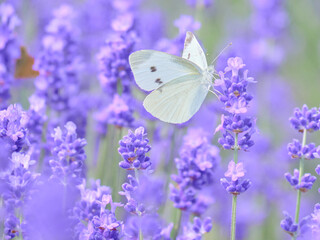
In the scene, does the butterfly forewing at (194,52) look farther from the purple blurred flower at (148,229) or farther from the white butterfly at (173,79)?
the purple blurred flower at (148,229)

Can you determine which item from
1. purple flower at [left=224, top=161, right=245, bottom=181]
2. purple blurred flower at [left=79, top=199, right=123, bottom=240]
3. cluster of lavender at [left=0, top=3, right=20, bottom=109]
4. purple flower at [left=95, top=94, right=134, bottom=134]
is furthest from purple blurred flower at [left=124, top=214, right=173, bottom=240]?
cluster of lavender at [left=0, top=3, right=20, bottom=109]

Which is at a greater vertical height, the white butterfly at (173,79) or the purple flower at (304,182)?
the white butterfly at (173,79)

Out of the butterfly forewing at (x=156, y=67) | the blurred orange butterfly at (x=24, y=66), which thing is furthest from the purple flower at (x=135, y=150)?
the blurred orange butterfly at (x=24, y=66)

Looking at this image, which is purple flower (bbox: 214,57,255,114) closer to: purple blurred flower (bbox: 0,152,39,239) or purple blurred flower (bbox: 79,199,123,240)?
purple blurred flower (bbox: 79,199,123,240)

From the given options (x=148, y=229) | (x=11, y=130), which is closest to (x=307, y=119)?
(x=148, y=229)

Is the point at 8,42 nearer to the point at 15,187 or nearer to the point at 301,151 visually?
the point at 15,187

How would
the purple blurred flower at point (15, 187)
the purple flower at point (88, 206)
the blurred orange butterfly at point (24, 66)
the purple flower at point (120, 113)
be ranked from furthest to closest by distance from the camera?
1. the blurred orange butterfly at point (24, 66)
2. the purple flower at point (120, 113)
3. the purple flower at point (88, 206)
4. the purple blurred flower at point (15, 187)

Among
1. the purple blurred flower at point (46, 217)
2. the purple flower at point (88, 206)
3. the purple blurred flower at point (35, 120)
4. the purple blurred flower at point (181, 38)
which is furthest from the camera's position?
the purple blurred flower at point (181, 38)
